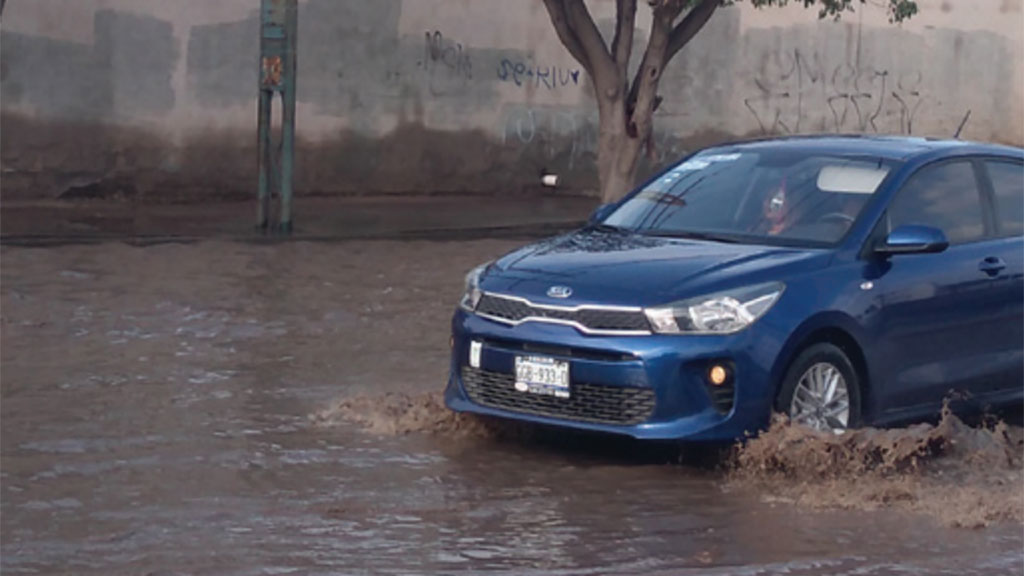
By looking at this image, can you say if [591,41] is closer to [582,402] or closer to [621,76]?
[621,76]

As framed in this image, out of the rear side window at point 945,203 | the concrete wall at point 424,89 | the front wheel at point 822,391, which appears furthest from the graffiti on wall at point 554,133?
the front wheel at point 822,391

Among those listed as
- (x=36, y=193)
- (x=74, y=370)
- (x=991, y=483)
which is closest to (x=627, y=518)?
(x=991, y=483)

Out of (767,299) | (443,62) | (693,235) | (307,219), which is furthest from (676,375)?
(443,62)

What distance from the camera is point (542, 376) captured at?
26.0 feet

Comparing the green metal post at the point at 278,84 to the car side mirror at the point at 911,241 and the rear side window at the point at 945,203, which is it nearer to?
the rear side window at the point at 945,203

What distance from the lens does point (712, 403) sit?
25.4 ft

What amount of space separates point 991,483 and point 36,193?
43.8ft

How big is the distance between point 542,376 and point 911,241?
1.86 m

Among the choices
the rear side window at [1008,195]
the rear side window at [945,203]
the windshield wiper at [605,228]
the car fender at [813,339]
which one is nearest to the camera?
the car fender at [813,339]

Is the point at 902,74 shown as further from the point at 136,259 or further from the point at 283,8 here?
the point at 136,259

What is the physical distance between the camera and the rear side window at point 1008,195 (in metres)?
9.31

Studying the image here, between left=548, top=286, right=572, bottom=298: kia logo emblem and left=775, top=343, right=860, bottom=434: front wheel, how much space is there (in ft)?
3.34

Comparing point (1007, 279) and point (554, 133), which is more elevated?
point (554, 133)

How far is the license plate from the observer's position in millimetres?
7855
